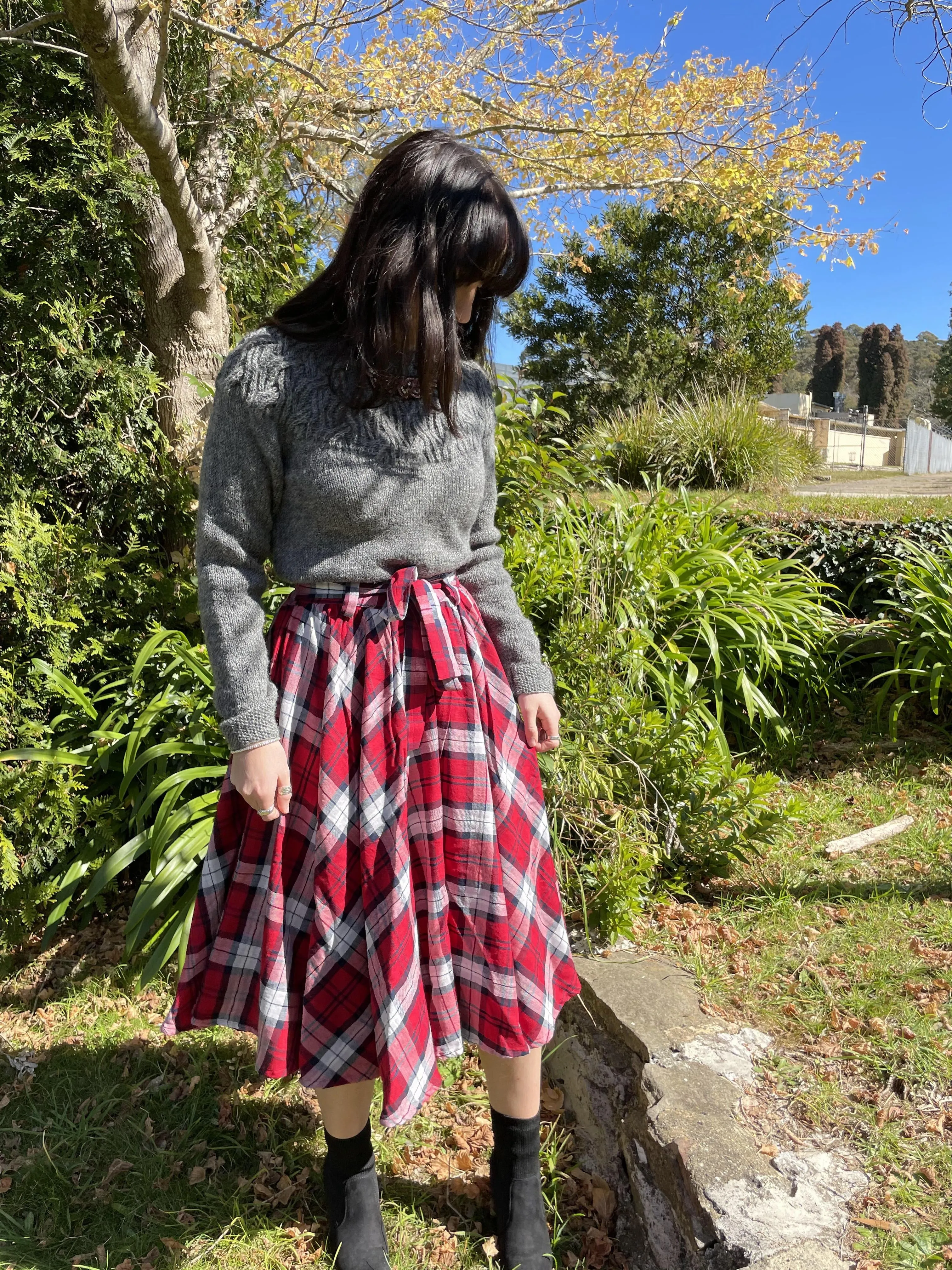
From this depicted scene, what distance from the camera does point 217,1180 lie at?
1778 millimetres

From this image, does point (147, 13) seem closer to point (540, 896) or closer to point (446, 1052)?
point (540, 896)

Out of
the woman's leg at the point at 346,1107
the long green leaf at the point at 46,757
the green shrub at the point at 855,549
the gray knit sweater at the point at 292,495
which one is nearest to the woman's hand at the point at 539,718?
the gray knit sweater at the point at 292,495

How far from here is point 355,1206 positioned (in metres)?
1.52

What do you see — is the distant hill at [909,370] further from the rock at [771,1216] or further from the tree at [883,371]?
the rock at [771,1216]

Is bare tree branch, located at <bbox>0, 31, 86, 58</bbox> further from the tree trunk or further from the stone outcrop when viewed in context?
the stone outcrop

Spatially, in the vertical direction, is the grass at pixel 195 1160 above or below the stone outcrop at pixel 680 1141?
below

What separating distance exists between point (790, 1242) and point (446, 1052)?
61 centimetres

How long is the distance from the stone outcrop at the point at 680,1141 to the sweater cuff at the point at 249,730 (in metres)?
1.04

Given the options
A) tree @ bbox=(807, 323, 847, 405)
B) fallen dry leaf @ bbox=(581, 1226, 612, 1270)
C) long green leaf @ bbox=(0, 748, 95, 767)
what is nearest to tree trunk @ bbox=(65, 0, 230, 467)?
long green leaf @ bbox=(0, 748, 95, 767)

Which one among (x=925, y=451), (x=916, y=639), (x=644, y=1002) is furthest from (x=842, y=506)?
(x=925, y=451)

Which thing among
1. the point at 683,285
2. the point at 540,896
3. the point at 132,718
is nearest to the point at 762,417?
the point at 683,285

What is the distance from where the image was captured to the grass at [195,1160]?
1.63 meters

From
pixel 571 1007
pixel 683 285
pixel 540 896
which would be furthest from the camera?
pixel 683 285

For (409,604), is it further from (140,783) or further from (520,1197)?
(140,783)
